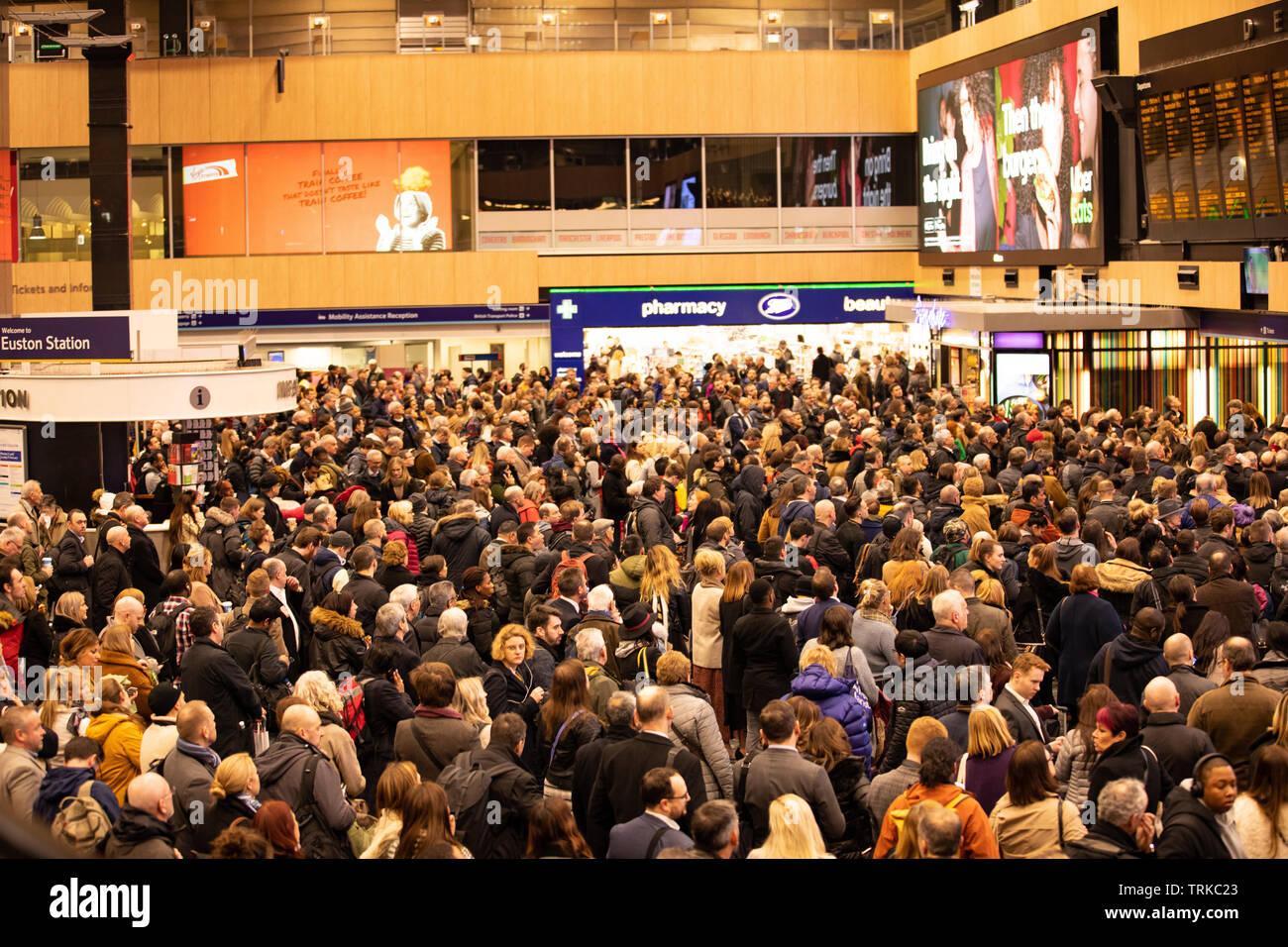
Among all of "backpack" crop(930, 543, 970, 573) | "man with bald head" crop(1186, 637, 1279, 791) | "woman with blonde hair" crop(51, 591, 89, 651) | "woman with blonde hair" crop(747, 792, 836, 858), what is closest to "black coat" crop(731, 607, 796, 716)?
"man with bald head" crop(1186, 637, 1279, 791)

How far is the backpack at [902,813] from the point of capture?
18.1ft

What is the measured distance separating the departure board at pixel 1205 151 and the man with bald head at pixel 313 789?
15062 mm

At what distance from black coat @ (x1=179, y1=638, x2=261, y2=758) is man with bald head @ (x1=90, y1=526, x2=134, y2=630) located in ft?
11.2

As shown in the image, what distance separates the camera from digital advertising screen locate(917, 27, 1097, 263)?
22.4 meters

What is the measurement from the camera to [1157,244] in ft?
67.8

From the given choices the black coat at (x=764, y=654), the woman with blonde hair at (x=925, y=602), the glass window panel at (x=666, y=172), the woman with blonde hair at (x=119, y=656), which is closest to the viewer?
the woman with blonde hair at (x=119, y=656)

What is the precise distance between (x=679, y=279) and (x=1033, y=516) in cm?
2002

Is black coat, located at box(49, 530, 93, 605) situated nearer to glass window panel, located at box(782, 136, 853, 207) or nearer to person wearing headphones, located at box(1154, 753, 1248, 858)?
person wearing headphones, located at box(1154, 753, 1248, 858)

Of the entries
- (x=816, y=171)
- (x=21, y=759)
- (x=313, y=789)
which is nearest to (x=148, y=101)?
(x=816, y=171)

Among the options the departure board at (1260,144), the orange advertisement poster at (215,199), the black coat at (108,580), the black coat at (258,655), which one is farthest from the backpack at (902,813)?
the orange advertisement poster at (215,199)

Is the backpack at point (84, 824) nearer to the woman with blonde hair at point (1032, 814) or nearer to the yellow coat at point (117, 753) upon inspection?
the yellow coat at point (117, 753)

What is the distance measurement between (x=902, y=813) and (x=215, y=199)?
1100 inches

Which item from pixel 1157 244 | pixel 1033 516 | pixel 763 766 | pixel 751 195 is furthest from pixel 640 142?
pixel 763 766
